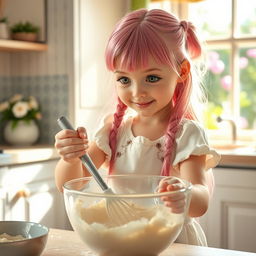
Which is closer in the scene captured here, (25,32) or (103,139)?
(103,139)

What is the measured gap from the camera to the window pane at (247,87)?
3.06 m

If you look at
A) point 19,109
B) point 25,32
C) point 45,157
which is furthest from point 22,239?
point 25,32

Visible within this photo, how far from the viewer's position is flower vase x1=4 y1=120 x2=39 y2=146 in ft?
9.21

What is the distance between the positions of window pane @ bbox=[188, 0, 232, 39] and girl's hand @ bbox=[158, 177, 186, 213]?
7.88 feet

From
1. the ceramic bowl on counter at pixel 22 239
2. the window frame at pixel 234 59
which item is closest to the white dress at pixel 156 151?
the ceramic bowl on counter at pixel 22 239

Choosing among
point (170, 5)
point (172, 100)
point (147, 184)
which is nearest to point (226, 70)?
point (170, 5)

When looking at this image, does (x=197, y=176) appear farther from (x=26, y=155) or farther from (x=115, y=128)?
(x=26, y=155)

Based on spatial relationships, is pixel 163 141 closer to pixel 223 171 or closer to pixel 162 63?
pixel 162 63

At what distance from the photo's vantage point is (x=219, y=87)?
3135mm

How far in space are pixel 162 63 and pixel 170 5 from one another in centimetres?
213

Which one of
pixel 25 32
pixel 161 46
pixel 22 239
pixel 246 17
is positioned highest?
pixel 246 17

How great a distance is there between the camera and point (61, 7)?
110 inches

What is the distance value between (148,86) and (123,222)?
46 cm

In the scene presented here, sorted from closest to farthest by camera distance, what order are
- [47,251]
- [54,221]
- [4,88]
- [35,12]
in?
[47,251], [54,221], [35,12], [4,88]
